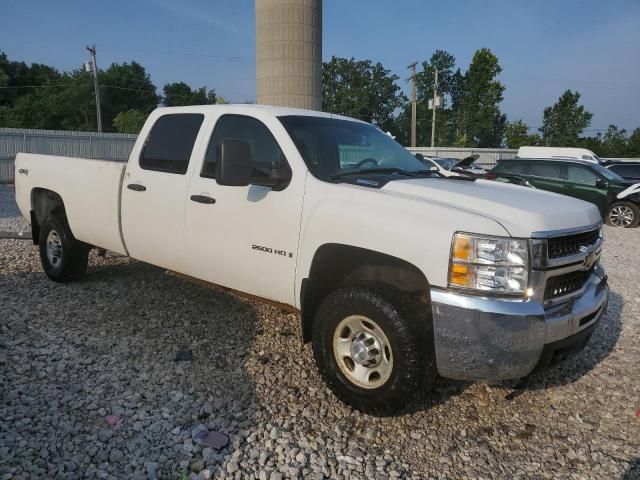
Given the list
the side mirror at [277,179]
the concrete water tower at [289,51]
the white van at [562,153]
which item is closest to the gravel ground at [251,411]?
the side mirror at [277,179]

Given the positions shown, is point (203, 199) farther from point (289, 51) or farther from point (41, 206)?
point (289, 51)

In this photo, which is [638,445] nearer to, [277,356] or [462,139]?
[277,356]

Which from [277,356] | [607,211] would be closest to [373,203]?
[277,356]

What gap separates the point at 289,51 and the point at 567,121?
46.0 m

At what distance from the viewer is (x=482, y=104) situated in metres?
62.4

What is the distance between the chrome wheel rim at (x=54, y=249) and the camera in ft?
18.6

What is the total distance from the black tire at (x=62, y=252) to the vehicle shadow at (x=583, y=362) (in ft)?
14.6

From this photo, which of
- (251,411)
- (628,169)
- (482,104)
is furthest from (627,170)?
(482,104)

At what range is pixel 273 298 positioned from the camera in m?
3.61

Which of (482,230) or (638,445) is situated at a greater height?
(482,230)

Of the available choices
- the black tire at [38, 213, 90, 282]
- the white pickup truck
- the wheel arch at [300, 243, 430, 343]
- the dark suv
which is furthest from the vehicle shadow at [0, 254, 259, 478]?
the dark suv

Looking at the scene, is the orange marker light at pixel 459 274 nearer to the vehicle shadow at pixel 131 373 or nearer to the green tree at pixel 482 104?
the vehicle shadow at pixel 131 373

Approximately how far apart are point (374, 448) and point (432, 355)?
2.03ft

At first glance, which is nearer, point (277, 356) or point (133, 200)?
point (277, 356)
